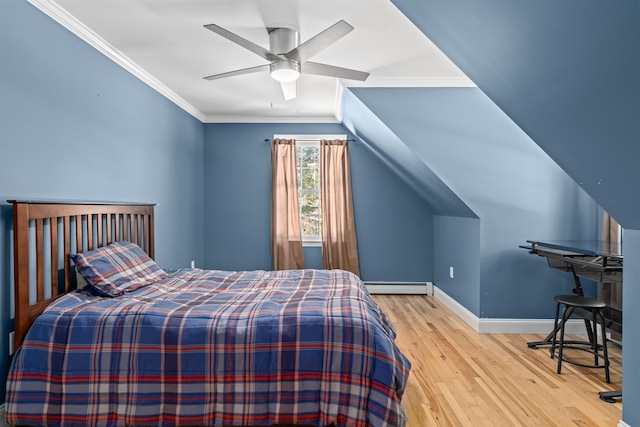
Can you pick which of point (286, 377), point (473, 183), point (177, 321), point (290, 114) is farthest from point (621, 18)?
point (290, 114)

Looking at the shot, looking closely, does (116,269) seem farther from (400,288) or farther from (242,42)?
(400,288)

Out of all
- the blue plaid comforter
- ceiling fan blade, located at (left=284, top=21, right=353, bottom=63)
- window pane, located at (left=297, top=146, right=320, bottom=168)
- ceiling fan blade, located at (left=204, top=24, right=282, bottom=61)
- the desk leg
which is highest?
ceiling fan blade, located at (left=204, top=24, right=282, bottom=61)

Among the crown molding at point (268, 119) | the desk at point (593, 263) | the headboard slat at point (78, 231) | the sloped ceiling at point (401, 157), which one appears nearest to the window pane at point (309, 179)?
the crown molding at point (268, 119)

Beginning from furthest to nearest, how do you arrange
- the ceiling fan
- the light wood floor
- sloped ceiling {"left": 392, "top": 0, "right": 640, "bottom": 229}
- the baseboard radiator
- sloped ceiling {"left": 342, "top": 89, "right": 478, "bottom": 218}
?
the baseboard radiator → sloped ceiling {"left": 342, "top": 89, "right": 478, "bottom": 218} → the ceiling fan → the light wood floor → sloped ceiling {"left": 392, "top": 0, "right": 640, "bottom": 229}

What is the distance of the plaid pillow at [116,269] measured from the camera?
2.39m

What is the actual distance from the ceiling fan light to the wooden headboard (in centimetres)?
153

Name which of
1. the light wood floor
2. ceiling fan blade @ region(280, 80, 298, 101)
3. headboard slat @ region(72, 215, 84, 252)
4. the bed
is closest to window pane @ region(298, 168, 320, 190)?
ceiling fan blade @ region(280, 80, 298, 101)

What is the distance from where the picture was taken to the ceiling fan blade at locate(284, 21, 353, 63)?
2184mm

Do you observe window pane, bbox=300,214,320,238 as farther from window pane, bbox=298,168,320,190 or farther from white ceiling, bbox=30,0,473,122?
white ceiling, bbox=30,0,473,122

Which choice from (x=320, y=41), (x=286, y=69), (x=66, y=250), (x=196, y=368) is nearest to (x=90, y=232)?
(x=66, y=250)

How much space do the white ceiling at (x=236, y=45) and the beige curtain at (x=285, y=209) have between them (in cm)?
111

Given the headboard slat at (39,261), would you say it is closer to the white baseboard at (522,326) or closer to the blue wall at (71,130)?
the blue wall at (71,130)

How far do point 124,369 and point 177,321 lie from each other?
0.32 m

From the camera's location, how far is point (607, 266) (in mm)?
2465
